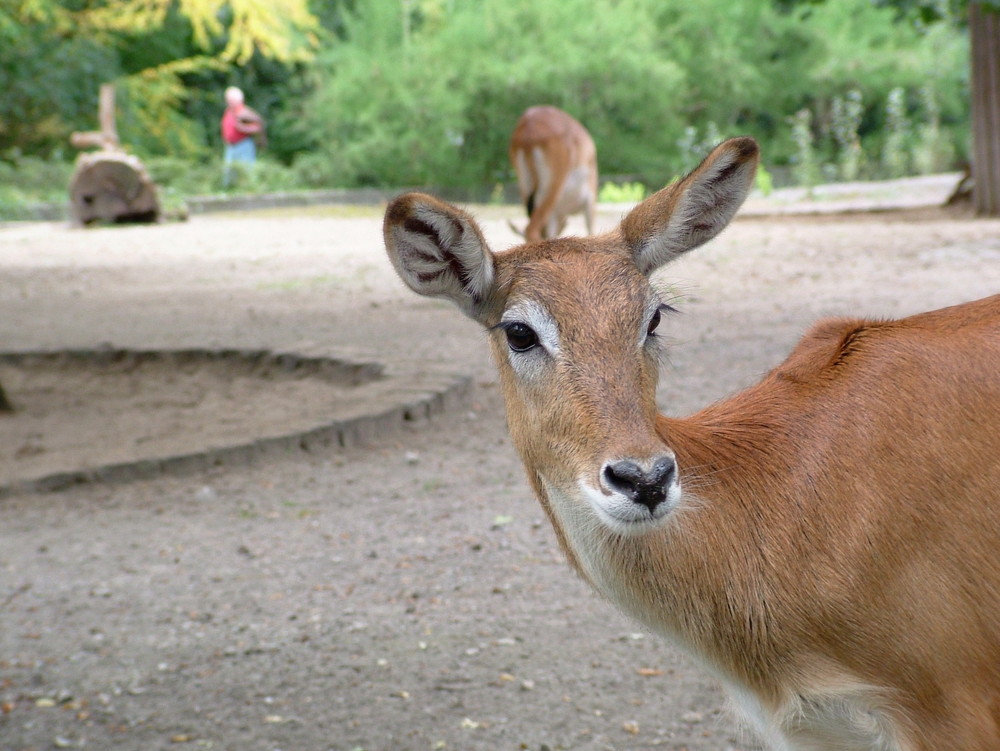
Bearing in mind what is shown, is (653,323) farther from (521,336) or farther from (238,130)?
(238,130)

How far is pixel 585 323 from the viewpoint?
293cm

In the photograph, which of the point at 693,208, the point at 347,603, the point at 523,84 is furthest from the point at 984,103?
the point at 693,208

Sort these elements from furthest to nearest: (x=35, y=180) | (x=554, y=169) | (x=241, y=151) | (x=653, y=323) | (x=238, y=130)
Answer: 1. (x=241, y=151)
2. (x=238, y=130)
3. (x=35, y=180)
4. (x=554, y=169)
5. (x=653, y=323)

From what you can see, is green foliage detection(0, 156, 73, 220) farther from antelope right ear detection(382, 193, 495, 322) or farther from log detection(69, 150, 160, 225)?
antelope right ear detection(382, 193, 495, 322)

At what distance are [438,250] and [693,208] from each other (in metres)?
0.70

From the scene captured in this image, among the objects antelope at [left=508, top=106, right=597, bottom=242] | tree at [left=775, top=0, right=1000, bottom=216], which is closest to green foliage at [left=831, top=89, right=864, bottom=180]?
tree at [left=775, top=0, right=1000, bottom=216]

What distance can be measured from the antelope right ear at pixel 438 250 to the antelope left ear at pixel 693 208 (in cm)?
42

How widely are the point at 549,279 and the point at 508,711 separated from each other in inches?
67.1

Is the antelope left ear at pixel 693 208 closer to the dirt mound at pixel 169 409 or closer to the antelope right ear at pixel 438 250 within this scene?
the antelope right ear at pixel 438 250

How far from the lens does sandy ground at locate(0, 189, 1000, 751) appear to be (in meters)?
3.97

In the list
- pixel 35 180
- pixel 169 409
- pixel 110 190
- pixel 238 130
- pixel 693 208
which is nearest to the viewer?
pixel 693 208

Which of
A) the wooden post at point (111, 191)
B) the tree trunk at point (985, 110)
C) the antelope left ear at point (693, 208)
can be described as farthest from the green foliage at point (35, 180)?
the antelope left ear at point (693, 208)

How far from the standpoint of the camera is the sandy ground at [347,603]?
156 inches

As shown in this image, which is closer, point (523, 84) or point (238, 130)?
point (523, 84)
